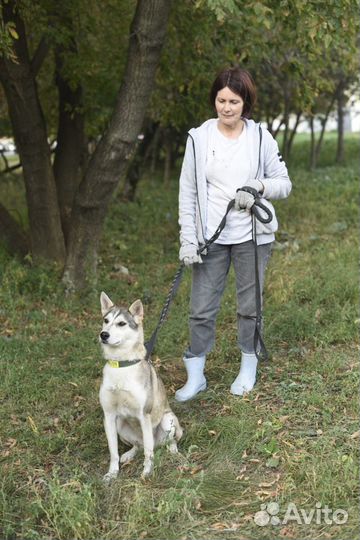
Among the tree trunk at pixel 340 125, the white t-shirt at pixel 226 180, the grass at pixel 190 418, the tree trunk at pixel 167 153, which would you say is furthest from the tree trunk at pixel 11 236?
the tree trunk at pixel 340 125

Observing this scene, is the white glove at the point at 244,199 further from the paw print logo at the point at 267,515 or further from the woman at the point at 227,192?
the paw print logo at the point at 267,515

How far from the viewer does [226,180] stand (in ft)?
16.2

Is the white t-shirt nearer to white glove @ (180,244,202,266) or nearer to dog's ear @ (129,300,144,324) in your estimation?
white glove @ (180,244,202,266)

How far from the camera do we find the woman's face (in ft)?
15.5

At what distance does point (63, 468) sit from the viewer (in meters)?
4.64

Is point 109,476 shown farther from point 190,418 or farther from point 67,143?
point 67,143

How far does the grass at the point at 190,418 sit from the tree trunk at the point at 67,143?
1.43 meters

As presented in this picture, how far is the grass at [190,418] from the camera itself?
3.93 metres

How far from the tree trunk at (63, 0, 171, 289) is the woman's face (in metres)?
2.73

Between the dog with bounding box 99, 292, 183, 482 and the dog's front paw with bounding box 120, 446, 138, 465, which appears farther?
the dog's front paw with bounding box 120, 446, 138, 465

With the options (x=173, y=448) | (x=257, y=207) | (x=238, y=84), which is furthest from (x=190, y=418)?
(x=238, y=84)

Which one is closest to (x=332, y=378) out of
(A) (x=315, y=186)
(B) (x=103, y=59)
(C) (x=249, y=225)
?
(C) (x=249, y=225)

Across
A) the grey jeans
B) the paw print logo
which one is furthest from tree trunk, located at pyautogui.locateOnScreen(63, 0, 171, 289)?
the paw print logo

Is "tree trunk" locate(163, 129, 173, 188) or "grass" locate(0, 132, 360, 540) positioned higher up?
"tree trunk" locate(163, 129, 173, 188)
